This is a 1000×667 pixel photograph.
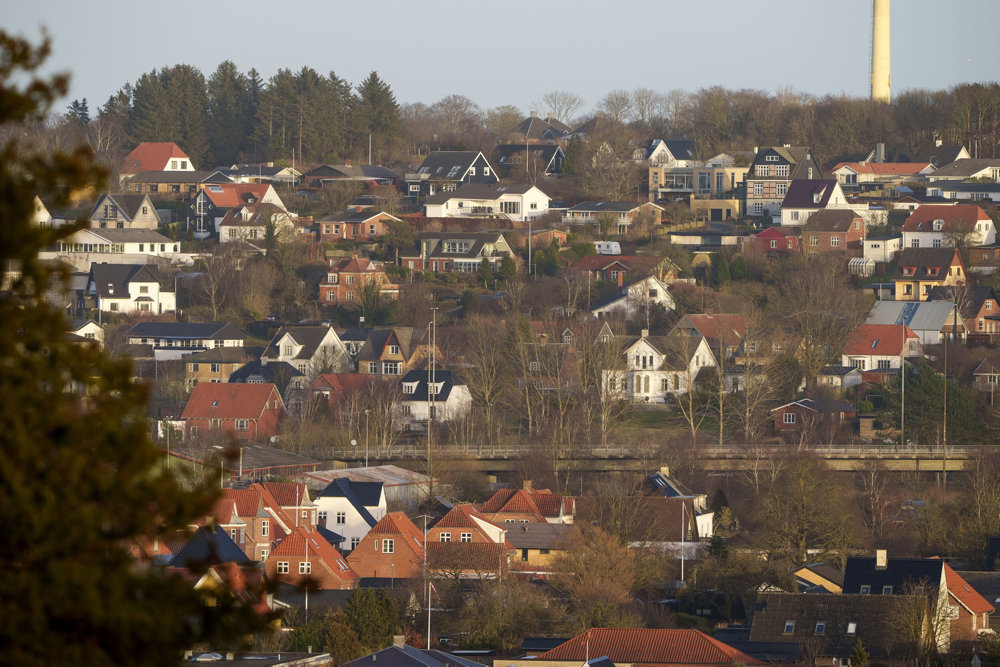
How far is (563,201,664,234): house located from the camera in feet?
204

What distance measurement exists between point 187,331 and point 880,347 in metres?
20.8

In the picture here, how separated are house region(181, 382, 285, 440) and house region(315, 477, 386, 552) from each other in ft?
26.3

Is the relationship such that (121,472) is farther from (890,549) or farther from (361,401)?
(361,401)

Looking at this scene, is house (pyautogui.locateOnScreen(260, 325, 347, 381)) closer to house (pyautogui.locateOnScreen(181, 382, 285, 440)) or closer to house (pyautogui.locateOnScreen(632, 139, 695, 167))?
house (pyautogui.locateOnScreen(181, 382, 285, 440))

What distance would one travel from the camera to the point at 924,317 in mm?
51062

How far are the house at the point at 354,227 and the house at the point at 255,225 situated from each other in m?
1.26

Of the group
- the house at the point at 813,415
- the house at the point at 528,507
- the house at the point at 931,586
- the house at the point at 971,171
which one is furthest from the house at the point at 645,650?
the house at the point at 971,171

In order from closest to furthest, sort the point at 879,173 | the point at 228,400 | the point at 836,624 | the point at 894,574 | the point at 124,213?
1. the point at 836,624
2. the point at 894,574
3. the point at 228,400
4. the point at 124,213
5. the point at 879,173

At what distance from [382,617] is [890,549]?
1247cm

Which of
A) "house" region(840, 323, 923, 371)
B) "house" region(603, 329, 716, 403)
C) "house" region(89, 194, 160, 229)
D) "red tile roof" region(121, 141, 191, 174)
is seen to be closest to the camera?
"house" region(603, 329, 716, 403)

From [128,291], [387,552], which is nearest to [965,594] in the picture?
[387,552]

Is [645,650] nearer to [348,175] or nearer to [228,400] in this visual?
[228,400]

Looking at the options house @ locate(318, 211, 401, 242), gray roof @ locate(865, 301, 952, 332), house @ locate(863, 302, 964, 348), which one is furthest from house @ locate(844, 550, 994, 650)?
house @ locate(318, 211, 401, 242)

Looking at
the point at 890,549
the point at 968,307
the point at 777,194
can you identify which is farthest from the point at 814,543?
the point at 777,194
